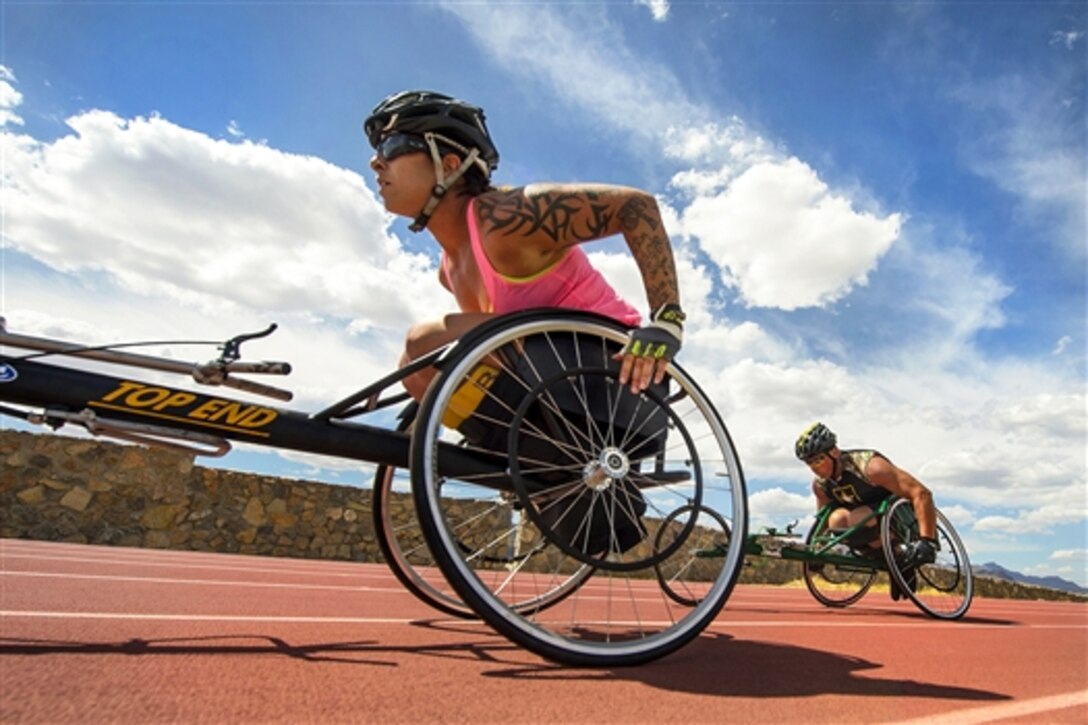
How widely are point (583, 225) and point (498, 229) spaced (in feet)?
0.84

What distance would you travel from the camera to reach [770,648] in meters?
2.37

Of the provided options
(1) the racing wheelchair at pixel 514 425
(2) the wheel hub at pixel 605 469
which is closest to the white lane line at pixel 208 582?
(1) the racing wheelchair at pixel 514 425

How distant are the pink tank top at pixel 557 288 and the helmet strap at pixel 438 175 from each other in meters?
0.12

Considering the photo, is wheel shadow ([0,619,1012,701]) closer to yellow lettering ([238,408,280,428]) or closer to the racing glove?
yellow lettering ([238,408,280,428])

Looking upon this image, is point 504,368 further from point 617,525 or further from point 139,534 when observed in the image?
point 139,534

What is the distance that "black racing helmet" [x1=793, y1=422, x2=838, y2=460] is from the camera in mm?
6020

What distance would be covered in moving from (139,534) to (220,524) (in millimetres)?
1018

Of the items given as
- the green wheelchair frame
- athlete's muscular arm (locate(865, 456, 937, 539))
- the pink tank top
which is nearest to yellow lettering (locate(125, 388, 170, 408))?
the pink tank top

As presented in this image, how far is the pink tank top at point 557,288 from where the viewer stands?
216 centimetres

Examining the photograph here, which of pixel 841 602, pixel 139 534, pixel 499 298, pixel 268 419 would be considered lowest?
pixel 139 534

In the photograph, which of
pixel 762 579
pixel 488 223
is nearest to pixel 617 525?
pixel 488 223

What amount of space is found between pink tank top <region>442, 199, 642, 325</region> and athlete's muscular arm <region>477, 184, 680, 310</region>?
0.27 ft

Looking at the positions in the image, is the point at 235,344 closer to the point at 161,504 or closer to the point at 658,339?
the point at 658,339

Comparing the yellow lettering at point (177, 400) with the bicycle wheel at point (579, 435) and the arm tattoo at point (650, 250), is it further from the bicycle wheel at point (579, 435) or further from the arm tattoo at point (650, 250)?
the arm tattoo at point (650, 250)
